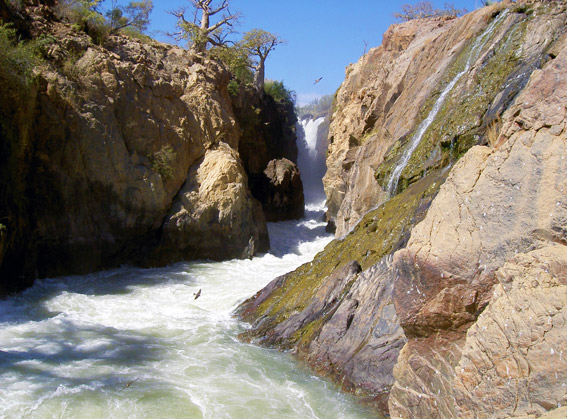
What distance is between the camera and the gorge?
Result: 364cm

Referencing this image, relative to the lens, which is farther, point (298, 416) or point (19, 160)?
point (19, 160)

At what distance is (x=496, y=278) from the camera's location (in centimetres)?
369

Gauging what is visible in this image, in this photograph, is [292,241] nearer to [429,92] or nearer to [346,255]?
[429,92]

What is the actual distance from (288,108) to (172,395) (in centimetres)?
2257

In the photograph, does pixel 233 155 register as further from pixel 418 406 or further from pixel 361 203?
pixel 418 406

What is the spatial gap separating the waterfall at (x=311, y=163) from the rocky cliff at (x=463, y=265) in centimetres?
1664

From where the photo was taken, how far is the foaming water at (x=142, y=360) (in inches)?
193

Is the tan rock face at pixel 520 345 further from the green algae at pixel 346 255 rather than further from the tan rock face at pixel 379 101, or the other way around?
the tan rock face at pixel 379 101

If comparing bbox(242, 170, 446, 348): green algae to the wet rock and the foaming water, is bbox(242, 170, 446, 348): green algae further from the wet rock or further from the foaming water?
the wet rock

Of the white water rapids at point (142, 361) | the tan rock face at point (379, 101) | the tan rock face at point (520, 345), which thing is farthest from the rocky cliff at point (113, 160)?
the tan rock face at point (520, 345)

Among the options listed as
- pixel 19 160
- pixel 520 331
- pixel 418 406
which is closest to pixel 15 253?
pixel 19 160

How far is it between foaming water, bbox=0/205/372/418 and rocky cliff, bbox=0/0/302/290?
1197mm

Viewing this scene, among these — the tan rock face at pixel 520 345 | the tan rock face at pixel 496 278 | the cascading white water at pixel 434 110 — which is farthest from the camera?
the cascading white water at pixel 434 110

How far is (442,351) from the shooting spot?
157 inches
